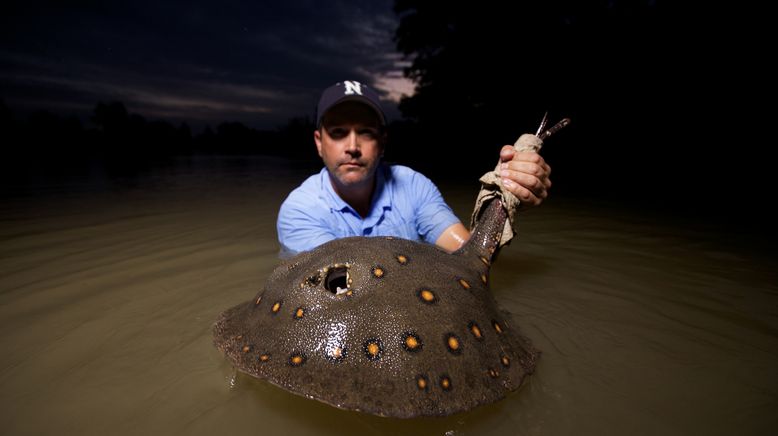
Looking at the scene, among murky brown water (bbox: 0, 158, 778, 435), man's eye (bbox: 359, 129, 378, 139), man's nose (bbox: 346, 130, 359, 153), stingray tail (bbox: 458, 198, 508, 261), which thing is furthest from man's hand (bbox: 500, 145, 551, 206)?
man's nose (bbox: 346, 130, 359, 153)

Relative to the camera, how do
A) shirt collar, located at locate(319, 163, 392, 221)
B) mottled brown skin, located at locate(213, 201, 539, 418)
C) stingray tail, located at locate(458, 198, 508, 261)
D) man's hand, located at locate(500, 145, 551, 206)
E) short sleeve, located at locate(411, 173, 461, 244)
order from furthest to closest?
short sleeve, located at locate(411, 173, 461, 244) → shirt collar, located at locate(319, 163, 392, 221) → man's hand, located at locate(500, 145, 551, 206) → stingray tail, located at locate(458, 198, 508, 261) → mottled brown skin, located at locate(213, 201, 539, 418)

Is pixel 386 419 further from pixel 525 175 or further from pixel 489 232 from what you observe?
pixel 525 175

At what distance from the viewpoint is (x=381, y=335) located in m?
1.48

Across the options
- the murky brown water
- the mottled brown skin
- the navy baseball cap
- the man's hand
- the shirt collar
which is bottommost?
the murky brown water

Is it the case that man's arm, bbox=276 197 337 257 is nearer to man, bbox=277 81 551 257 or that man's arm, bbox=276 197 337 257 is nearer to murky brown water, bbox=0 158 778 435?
man, bbox=277 81 551 257

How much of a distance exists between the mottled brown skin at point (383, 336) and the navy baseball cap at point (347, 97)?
1.47 metres

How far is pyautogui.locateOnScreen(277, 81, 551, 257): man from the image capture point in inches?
103

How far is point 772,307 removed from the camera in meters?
2.84

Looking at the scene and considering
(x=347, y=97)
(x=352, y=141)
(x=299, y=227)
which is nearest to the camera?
(x=347, y=97)

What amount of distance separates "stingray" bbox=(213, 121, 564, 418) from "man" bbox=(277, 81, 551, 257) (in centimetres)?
116

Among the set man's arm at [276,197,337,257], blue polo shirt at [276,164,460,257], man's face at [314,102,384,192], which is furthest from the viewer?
blue polo shirt at [276,164,460,257]

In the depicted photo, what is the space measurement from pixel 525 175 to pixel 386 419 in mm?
1910

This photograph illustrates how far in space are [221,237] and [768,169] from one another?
1836cm

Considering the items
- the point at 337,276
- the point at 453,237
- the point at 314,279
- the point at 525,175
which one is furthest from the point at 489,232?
the point at 314,279
